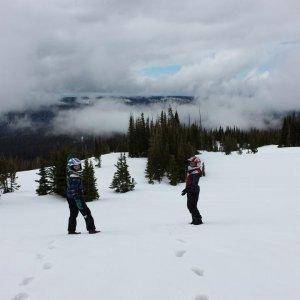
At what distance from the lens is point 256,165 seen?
65.0 m

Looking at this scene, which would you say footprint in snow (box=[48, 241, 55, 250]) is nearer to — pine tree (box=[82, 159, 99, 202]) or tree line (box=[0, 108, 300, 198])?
tree line (box=[0, 108, 300, 198])

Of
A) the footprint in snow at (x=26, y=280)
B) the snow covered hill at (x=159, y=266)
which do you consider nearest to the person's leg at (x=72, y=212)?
the snow covered hill at (x=159, y=266)

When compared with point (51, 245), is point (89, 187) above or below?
below

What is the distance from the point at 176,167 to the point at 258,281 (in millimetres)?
49881

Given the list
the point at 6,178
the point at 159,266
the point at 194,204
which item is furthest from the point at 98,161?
the point at 159,266

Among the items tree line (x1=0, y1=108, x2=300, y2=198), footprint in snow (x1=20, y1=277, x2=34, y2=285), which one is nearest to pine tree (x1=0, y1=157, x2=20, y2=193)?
tree line (x1=0, y1=108, x2=300, y2=198)

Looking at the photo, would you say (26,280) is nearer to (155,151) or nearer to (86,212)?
(86,212)

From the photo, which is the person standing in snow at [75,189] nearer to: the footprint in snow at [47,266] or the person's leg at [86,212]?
the person's leg at [86,212]

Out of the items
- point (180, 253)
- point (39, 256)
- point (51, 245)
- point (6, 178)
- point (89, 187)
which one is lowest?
point (6, 178)

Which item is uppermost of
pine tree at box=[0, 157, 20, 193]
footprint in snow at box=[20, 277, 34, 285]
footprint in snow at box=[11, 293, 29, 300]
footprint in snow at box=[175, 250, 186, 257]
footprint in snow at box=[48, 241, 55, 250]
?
footprint in snow at box=[11, 293, 29, 300]

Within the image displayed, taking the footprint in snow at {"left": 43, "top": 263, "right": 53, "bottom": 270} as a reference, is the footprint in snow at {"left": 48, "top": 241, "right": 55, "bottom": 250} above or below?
below

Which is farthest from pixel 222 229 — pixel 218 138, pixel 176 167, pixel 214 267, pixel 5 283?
pixel 218 138

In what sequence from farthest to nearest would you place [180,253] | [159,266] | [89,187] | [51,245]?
[89,187]
[51,245]
[180,253]
[159,266]

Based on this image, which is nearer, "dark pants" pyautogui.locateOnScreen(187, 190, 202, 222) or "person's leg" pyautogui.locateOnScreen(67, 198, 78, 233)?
"person's leg" pyautogui.locateOnScreen(67, 198, 78, 233)
